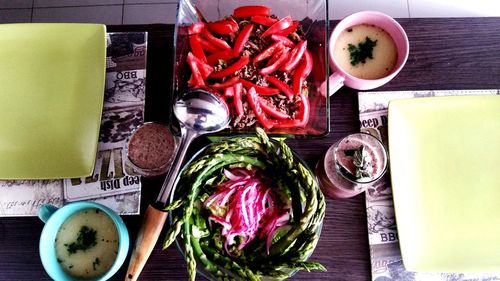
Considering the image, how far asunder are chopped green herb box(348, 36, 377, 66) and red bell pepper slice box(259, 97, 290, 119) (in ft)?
0.65

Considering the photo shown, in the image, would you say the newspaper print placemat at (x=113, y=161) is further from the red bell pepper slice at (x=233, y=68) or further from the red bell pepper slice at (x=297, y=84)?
the red bell pepper slice at (x=297, y=84)

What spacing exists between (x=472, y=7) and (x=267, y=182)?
122 centimetres

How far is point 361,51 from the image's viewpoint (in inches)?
37.9

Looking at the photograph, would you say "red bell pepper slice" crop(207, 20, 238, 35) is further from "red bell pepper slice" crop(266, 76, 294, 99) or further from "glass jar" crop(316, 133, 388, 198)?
"glass jar" crop(316, 133, 388, 198)

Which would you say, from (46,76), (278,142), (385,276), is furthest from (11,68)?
(385,276)

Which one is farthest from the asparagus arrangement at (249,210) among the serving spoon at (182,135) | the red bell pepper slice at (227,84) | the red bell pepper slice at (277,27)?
the red bell pepper slice at (277,27)

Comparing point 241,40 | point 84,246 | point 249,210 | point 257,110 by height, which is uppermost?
point 241,40

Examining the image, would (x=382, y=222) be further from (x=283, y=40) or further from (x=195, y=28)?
(x=195, y=28)

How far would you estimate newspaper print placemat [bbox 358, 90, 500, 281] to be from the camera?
91 centimetres

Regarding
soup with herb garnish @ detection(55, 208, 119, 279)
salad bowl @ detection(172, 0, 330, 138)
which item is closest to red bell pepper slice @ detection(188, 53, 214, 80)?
salad bowl @ detection(172, 0, 330, 138)

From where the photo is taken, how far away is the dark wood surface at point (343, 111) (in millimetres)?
920

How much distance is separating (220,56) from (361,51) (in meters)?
0.30

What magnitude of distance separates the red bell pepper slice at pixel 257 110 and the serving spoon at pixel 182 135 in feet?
0.19

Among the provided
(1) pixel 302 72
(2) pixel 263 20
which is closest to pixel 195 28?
(2) pixel 263 20
